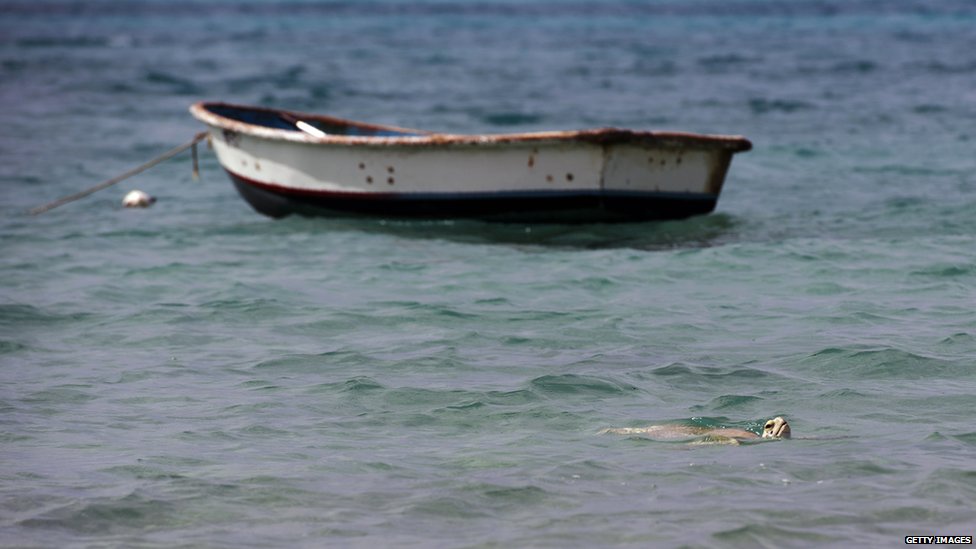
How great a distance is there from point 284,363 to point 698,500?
352 cm

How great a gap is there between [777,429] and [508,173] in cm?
636

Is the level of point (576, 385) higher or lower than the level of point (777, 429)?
lower

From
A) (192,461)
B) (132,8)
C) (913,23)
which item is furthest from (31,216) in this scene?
(132,8)

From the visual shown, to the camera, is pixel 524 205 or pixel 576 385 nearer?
pixel 576 385

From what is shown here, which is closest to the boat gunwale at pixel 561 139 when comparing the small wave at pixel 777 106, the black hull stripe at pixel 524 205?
the black hull stripe at pixel 524 205

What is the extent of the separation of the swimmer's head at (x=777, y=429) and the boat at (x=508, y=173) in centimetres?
553

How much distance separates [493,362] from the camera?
8641 mm

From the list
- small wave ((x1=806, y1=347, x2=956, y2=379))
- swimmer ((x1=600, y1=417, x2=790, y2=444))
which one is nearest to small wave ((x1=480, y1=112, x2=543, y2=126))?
small wave ((x1=806, y1=347, x2=956, y2=379))

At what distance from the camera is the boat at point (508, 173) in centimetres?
1255

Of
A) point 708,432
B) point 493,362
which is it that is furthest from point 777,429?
point 493,362

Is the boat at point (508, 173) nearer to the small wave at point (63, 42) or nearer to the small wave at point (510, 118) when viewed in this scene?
the small wave at point (510, 118)

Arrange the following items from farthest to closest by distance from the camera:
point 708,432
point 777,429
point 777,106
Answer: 1. point 777,106
2. point 708,432
3. point 777,429

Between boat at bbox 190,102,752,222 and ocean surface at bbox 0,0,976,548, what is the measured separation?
240mm

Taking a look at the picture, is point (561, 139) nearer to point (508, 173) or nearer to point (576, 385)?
point (508, 173)
